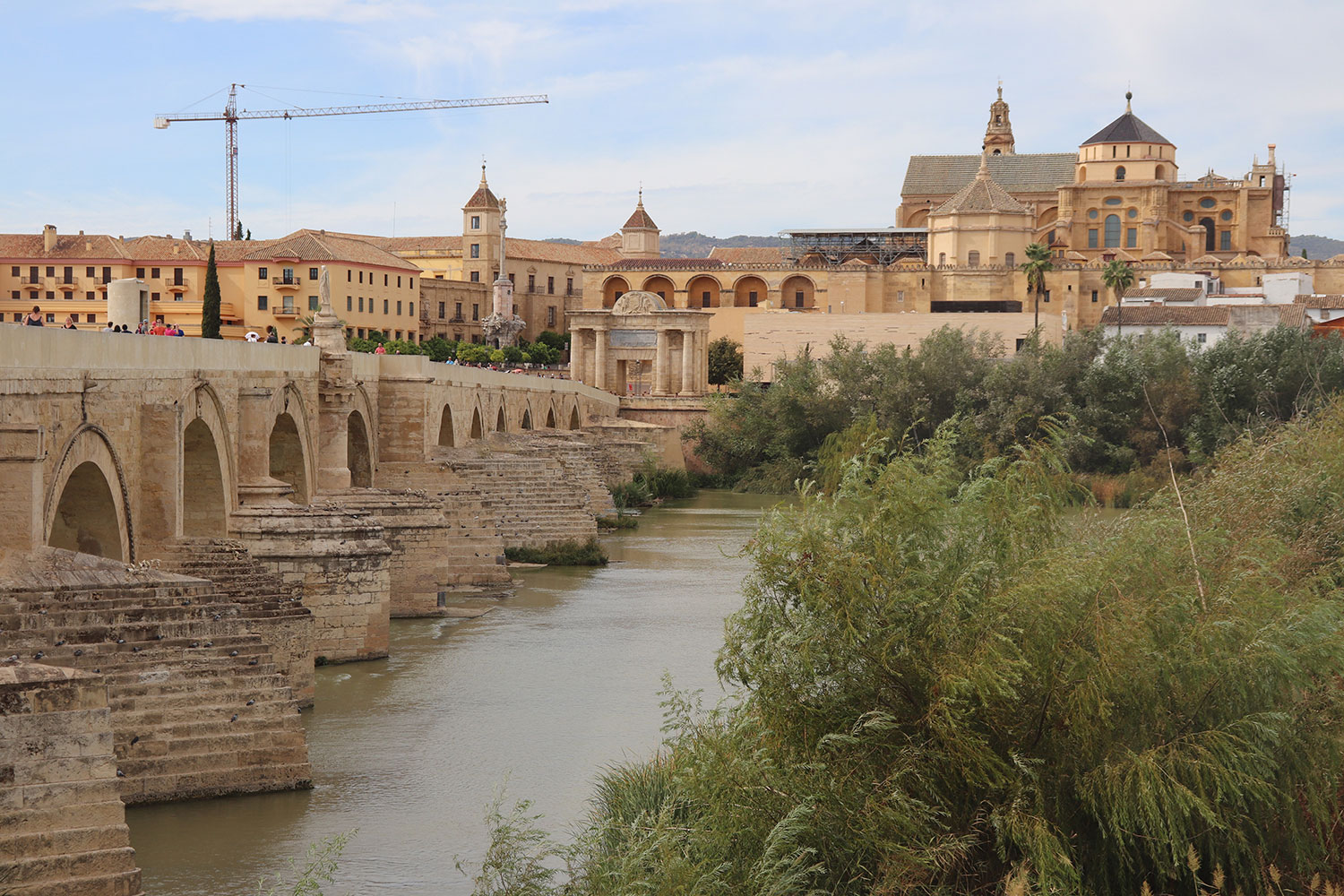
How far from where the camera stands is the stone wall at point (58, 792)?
8.04 meters

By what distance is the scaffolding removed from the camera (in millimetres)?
73562

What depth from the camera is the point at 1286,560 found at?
10914mm

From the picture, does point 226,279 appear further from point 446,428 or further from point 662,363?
point 446,428

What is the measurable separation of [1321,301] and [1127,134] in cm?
1770

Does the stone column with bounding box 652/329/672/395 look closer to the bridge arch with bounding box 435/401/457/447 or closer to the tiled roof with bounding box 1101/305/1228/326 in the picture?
the tiled roof with bounding box 1101/305/1228/326

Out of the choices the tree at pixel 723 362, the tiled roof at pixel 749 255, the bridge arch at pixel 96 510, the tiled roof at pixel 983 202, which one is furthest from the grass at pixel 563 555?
the tiled roof at pixel 749 255

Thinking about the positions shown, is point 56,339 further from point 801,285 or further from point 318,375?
point 801,285

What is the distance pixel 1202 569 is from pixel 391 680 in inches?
368

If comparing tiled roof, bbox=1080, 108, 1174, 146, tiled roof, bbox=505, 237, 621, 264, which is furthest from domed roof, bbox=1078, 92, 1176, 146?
tiled roof, bbox=505, 237, 621, 264

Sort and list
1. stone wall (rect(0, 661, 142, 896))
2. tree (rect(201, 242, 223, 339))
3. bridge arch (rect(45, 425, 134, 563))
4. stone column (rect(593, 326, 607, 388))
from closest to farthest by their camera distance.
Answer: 1. stone wall (rect(0, 661, 142, 896))
2. bridge arch (rect(45, 425, 134, 563))
3. tree (rect(201, 242, 223, 339))
4. stone column (rect(593, 326, 607, 388))

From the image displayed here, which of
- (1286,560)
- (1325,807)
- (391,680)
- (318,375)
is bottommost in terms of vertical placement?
(391,680)

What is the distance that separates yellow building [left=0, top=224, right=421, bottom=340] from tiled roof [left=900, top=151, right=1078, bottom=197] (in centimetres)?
2782

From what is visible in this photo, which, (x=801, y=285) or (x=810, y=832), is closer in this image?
(x=810, y=832)

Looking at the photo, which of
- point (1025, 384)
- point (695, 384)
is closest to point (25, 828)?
point (1025, 384)
